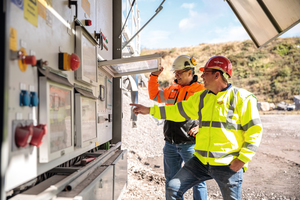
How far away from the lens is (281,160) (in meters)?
7.19

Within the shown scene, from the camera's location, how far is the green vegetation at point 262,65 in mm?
25234

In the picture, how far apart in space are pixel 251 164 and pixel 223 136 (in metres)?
5.23

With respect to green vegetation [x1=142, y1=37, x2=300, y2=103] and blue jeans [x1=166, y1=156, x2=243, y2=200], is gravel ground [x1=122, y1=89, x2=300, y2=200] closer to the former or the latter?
blue jeans [x1=166, y1=156, x2=243, y2=200]

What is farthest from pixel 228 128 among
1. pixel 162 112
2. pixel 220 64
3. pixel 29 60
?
pixel 29 60

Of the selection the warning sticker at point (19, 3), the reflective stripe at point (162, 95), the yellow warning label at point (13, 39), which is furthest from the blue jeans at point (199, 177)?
the warning sticker at point (19, 3)

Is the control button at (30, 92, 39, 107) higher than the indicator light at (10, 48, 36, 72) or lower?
lower

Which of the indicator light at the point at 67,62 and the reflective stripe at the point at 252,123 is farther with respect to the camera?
the reflective stripe at the point at 252,123

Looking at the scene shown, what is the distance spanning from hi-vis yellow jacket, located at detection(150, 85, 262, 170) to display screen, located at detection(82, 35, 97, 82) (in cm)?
131

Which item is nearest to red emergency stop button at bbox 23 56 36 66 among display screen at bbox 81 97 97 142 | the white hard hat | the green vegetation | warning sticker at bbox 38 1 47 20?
warning sticker at bbox 38 1 47 20

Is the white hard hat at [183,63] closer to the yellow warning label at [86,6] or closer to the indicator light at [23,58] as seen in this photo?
the yellow warning label at [86,6]

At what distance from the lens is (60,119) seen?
6.07 ft

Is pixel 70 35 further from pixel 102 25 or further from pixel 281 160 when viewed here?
pixel 281 160

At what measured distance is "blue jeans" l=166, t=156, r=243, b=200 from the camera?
7.39ft

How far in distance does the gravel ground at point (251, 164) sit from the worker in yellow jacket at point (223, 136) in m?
1.99
